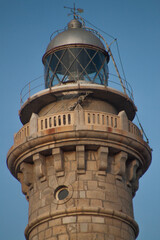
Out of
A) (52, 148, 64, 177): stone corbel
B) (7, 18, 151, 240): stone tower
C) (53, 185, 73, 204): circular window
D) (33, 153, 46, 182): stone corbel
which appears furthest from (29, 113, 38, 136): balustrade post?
(53, 185, 73, 204): circular window

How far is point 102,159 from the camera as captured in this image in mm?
27750

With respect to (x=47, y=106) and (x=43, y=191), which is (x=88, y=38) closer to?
(x=47, y=106)

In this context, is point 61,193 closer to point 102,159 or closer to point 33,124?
point 102,159

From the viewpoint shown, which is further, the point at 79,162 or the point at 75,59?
the point at 75,59

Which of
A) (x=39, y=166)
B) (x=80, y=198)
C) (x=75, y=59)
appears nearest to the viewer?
(x=80, y=198)

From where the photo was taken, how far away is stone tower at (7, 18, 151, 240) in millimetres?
26906

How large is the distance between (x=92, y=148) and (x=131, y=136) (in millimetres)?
1615

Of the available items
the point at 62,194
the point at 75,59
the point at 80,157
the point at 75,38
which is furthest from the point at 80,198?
the point at 75,38

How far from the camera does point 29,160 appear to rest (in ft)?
94.3

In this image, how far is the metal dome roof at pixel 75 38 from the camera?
3083cm

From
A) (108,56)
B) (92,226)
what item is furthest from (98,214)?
(108,56)

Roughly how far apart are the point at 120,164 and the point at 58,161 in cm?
245

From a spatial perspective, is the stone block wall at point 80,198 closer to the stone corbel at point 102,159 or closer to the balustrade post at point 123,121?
the stone corbel at point 102,159

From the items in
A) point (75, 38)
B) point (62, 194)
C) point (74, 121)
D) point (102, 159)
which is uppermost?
point (75, 38)
